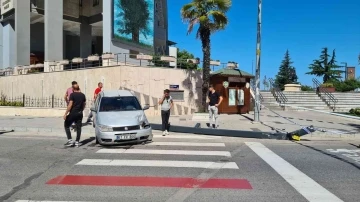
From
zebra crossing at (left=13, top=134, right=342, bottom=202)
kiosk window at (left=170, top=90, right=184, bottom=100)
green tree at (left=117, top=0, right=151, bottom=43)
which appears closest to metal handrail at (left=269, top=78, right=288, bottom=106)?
kiosk window at (left=170, top=90, right=184, bottom=100)

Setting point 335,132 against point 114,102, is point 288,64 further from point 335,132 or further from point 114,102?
point 114,102

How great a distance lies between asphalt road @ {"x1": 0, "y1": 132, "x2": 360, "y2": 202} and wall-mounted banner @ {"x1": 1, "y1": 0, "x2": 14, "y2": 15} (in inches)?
927

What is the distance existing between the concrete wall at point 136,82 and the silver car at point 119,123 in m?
8.01

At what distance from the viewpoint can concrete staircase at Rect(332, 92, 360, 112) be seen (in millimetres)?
26295

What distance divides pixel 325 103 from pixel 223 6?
1476 cm

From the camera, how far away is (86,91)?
65.8 feet

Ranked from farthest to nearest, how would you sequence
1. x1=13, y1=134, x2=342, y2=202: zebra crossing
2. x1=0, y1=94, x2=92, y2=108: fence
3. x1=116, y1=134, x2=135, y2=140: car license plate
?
1. x1=0, y1=94, x2=92, y2=108: fence
2. x1=116, y1=134, x2=135, y2=140: car license plate
3. x1=13, y1=134, x2=342, y2=202: zebra crossing

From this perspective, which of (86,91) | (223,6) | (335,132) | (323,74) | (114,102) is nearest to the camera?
(114,102)

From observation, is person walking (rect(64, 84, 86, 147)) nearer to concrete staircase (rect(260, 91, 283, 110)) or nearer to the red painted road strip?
the red painted road strip

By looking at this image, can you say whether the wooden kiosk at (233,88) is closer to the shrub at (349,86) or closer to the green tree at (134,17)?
the green tree at (134,17)

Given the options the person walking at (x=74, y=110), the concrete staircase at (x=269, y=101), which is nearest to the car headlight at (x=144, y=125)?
the person walking at (x=74, y=110)

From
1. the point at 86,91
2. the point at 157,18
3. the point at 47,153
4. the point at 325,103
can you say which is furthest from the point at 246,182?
the point at 157,18

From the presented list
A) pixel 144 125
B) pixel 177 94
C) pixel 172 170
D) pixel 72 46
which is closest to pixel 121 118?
pixel 144 125

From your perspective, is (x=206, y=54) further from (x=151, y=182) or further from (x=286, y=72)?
(x=286, y=72)
